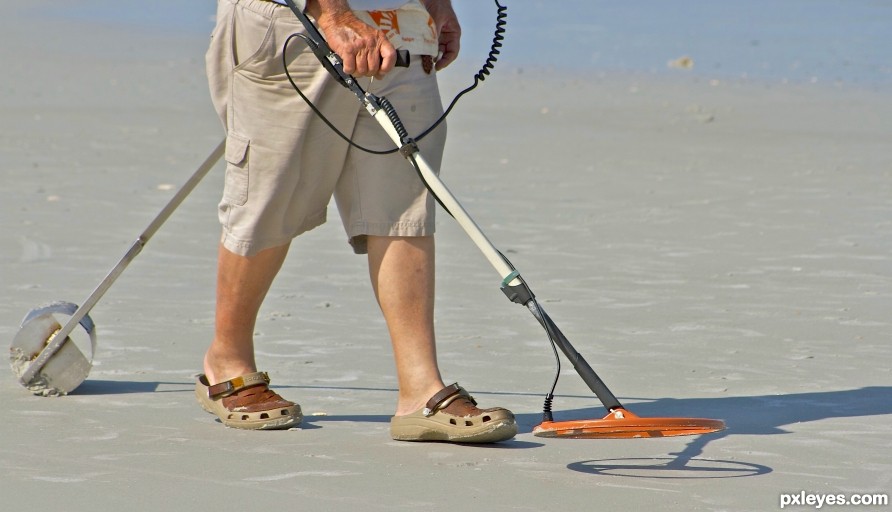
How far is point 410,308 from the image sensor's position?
4.08 meters

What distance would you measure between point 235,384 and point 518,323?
1556 mm

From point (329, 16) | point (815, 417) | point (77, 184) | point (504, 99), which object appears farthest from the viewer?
point (504, 99)

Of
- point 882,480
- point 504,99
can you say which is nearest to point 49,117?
point 504,99

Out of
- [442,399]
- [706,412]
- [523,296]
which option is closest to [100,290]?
[442,399]

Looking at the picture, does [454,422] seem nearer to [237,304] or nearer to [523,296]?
[523,296]

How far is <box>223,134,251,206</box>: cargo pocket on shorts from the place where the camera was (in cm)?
407

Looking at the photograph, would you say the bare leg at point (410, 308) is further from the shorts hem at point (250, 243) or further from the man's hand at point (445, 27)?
the man's hand at point (445, 27)

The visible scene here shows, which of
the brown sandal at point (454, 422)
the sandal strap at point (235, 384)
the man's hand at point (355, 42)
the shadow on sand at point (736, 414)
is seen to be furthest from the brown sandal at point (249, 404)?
the man's hand at point (355, 42)

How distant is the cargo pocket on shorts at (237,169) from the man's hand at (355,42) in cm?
39

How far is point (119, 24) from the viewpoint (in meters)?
22.2

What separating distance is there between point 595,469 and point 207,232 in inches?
156

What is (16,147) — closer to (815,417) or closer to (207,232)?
(207,232)

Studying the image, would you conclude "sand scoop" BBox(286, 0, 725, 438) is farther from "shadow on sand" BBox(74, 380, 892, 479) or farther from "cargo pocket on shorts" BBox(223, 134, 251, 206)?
"cargo pocket on shorts" BBox(223, 134, 251, 206)

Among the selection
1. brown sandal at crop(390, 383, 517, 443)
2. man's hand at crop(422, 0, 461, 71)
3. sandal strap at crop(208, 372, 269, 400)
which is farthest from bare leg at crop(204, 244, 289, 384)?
man's hand at crop(422, 0, 461, 71)
